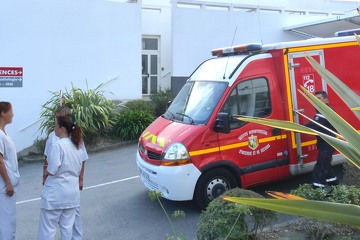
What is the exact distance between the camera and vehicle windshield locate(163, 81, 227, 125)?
19.0 feet

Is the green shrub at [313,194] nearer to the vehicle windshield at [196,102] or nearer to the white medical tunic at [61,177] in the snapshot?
the vehicle windshield at [196,102]

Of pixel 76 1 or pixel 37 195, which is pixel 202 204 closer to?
pixel 37 195

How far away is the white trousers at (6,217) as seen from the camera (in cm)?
417

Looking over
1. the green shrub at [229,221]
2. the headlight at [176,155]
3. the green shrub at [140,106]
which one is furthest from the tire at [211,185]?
the green shrub at [140,106]

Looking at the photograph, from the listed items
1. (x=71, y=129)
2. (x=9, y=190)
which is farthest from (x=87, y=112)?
(x=71, y=129)

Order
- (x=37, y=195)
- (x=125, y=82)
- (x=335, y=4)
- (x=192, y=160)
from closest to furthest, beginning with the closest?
(x=192, y=160), (x=37, y=195), (x=125, y=82), (x=335, y=4)

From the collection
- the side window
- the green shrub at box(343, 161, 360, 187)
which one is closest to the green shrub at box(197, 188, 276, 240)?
the green shrub at box(343, 161, 360, 187)

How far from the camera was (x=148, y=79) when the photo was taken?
57.1 feet

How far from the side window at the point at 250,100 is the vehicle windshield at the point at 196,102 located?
0.72ft

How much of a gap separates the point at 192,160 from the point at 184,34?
1080 cm

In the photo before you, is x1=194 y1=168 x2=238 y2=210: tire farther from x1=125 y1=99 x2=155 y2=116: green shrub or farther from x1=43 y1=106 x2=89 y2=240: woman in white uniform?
x1=125 y1=99 x2=155 y2=116: green shrub

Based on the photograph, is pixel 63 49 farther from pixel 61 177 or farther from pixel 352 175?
pixel 352 175

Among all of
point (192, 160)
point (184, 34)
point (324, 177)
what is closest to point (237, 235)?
point (192, 160)

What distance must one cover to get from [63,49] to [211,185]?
31.4 ft
